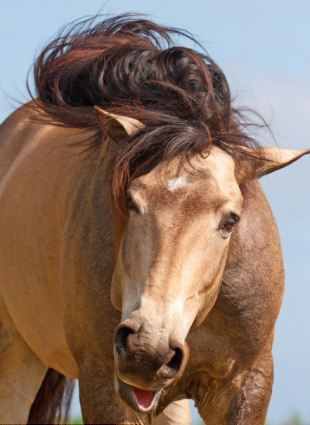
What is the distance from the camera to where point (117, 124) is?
21.2 feet

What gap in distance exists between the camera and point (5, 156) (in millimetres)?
8867

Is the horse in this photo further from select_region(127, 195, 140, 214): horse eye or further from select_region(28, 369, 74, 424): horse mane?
select_region(28, 369, 74, 424): horse mane

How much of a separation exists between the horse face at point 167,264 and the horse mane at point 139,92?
0.14 metres

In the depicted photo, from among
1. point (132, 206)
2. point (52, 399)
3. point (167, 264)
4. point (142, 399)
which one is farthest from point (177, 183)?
point (52, 399)

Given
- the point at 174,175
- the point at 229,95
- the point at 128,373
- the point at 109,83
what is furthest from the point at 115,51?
the point at 128,373

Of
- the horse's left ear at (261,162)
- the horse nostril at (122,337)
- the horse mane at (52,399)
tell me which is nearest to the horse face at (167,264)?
the horse nostril at (122,337)

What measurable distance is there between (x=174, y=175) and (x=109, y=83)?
3.89 feet

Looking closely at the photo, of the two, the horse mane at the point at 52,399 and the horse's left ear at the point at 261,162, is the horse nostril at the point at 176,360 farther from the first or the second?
the horse mane at the point at 52,399

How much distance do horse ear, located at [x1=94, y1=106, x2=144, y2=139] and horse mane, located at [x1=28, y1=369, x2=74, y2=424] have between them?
3.11 meters

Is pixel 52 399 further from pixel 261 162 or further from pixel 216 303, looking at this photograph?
pixel 261 162

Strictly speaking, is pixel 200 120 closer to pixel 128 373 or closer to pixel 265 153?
pixel 265 153

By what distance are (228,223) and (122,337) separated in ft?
2.38

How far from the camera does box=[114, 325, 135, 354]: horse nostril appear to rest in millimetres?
5785

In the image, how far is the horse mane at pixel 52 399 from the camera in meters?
9.29
